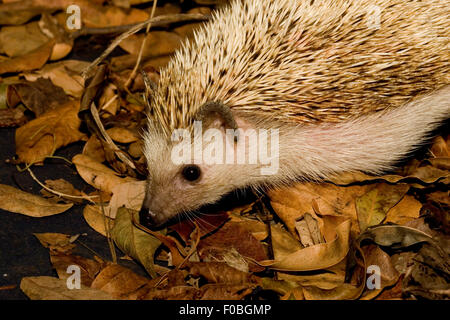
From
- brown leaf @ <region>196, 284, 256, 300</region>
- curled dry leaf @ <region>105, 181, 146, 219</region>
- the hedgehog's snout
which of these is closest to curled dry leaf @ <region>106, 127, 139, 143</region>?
curled dry leaf @ <region>105, 181, 146, 219</region>

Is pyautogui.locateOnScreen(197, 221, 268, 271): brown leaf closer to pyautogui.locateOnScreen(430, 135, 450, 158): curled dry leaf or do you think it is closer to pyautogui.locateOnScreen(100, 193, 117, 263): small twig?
pyautogui.locateOnScreen(100, 193, 117, 263): small twig

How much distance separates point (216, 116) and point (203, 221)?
1.64 feet

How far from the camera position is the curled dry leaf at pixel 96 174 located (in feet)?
8.13

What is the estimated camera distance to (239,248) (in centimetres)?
223

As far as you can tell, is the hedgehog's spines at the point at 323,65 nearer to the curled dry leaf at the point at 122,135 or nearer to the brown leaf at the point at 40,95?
the curled dry leaf at the point at 122,135

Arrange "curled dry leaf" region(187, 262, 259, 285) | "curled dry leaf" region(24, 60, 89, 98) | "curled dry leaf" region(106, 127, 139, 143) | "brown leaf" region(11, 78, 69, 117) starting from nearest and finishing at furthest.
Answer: "curled dry leaf" region(187, 262, 259, 285) < "curled dry leaf" region(106, 127, 139, 143) < "brown leaf" region(11, 78, 69, 117) < "curled dry leaf" region(24, 60, 89, 98)

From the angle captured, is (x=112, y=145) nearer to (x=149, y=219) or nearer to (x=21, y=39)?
(x=149, y=219)

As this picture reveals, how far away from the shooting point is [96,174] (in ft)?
8.21

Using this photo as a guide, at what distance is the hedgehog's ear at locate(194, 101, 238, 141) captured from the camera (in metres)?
2.07

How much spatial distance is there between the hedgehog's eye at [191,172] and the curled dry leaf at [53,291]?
0.59m

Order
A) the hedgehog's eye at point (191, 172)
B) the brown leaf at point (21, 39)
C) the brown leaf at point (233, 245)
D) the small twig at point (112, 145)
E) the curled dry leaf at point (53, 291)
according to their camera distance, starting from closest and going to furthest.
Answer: the curled dry leaf at point (53, 291) → the brown leaf at point (233, 245) → the hedgehog's eye at point (191, 172) → the small twig at point (112, 145) → the brown leaf at point (21, 39)

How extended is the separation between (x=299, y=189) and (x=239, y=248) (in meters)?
0.41

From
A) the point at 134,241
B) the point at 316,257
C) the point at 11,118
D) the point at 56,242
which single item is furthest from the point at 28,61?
the point at 316,257

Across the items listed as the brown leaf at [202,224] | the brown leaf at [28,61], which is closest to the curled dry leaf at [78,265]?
the brown leaf at [202,224]
